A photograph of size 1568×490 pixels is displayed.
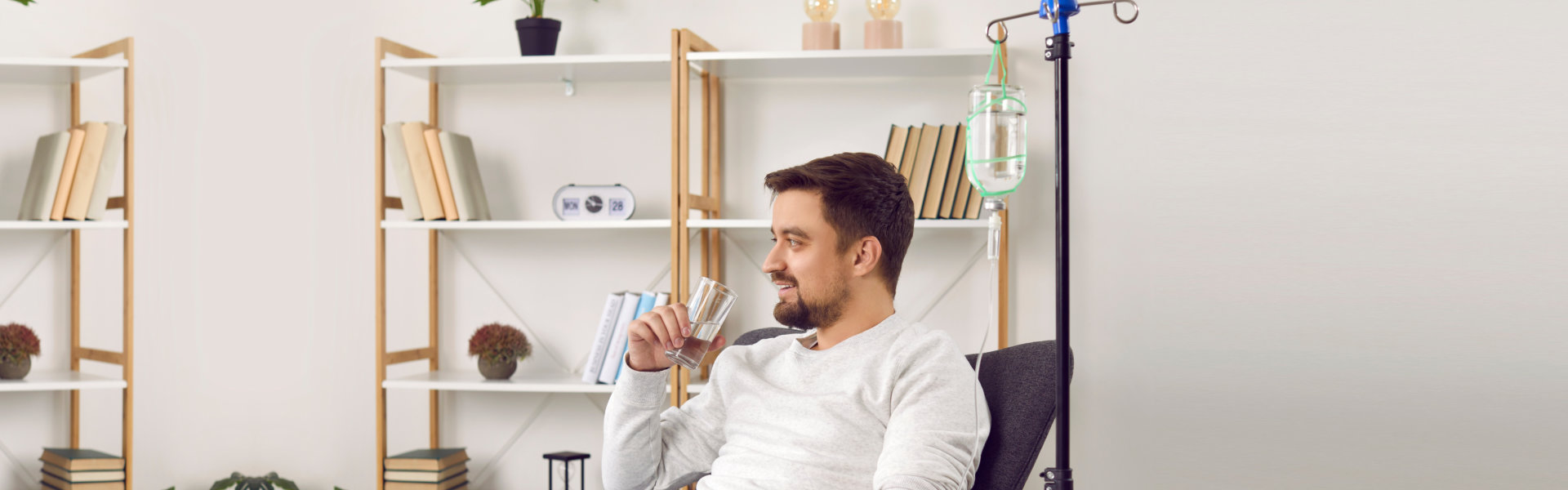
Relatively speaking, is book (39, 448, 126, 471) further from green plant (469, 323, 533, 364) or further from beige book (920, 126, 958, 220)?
beige book (920, 126, 958, 220)

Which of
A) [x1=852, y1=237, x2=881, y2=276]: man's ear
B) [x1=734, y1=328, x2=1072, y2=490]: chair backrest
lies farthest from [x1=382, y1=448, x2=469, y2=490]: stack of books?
[x1=734, y1=328, x2=1072, y2=490]: chair backrest

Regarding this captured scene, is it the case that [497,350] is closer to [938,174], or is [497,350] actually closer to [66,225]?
[66,225]

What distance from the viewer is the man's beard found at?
1591mm

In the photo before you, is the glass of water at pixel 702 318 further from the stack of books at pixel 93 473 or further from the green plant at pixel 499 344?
the stack of books at pixel 93 473

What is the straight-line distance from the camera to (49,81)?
2689mm

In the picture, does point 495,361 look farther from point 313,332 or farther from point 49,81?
point 49,81

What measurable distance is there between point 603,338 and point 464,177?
1.63 ft

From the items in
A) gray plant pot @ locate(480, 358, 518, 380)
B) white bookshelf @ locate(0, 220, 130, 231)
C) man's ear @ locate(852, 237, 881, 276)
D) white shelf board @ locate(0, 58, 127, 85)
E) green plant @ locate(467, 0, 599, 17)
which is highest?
green plant @ locate(467, 0, 599, 17)

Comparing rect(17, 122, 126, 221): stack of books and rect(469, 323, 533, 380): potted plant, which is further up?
rect(17, 122, 126, 221): stack of books

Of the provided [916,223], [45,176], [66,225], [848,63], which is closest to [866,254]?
[916,223]

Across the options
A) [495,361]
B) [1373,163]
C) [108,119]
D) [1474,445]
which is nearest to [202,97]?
[108,119]

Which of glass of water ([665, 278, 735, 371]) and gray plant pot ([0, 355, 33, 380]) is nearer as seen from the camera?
glass of water ([665, 278, 735, 371])

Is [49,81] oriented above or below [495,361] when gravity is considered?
above

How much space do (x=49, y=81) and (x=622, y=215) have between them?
1566 mm
